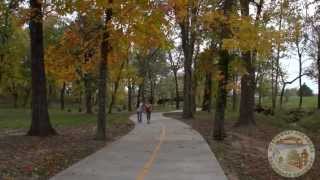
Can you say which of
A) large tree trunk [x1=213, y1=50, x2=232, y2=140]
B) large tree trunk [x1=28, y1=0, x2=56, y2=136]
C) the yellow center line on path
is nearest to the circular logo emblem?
the yellow center line on path

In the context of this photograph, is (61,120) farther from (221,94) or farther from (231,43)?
(231,43)

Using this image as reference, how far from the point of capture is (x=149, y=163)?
16.9 meters

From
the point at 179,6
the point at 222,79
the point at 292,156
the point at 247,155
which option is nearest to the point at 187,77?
the point at 222,79

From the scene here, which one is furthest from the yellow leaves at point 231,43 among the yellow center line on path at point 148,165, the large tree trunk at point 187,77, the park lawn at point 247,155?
Result: the large tree trunk at point 187,77

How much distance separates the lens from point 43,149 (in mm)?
20141

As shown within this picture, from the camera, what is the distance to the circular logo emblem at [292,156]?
12406 mm

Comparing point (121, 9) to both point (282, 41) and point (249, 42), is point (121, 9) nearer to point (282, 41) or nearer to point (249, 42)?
point (249, 42)

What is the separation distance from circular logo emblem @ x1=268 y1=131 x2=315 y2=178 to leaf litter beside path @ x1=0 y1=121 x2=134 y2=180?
5.32 m

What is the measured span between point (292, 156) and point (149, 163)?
5.27m

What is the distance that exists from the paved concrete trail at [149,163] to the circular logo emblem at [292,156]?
1.94 meters

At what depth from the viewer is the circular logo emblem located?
40.7 feet

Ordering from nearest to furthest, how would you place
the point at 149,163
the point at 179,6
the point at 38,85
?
the point at 149,163 < the point at 179,6 < the point at 38,85

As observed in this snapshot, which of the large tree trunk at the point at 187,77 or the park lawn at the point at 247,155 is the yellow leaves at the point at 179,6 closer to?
the park lawn at the point at 247,155

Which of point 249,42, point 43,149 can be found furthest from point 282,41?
point 43,149
